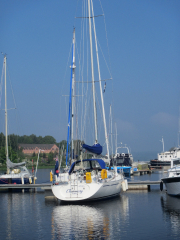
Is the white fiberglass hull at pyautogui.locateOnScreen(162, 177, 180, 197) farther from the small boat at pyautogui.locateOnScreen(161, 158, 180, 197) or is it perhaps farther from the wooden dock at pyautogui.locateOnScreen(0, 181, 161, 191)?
the wooden dock at pyautogui.locateOnScreen(0, 181, 161, 191)

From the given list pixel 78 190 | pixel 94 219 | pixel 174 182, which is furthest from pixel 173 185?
pixel 94 219

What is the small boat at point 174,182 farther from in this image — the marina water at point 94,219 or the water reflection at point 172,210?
the marina water at point 94,219

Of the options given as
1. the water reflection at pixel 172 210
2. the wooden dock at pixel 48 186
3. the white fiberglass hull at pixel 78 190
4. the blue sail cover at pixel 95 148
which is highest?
the blue sail cover at pixel 95 148

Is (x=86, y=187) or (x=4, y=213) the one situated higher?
(x=86, y=187)

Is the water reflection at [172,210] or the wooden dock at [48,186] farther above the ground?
the wooden dock at [48,186]

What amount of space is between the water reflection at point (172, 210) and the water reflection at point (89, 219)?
8.43ft

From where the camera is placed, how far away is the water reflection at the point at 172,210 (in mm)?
18622

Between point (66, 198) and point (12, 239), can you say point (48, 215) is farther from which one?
point (12, 239)

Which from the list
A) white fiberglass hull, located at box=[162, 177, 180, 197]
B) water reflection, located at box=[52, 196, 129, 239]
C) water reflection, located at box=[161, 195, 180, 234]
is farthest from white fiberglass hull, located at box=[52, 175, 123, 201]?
white fiberglass hull, located at box=[162, 177, 180, 197]

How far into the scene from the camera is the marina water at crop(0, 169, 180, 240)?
55.9 ft

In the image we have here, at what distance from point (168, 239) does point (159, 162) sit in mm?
91489

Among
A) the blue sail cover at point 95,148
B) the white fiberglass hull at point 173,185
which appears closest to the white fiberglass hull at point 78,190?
the blue sail cover at point 95,148

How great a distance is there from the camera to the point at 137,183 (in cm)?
3603

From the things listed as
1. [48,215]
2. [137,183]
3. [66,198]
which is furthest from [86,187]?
[137,183]
